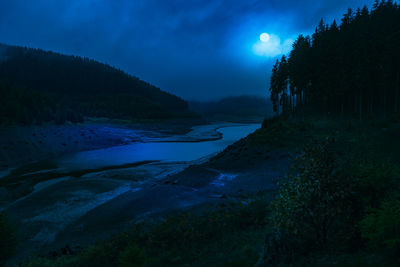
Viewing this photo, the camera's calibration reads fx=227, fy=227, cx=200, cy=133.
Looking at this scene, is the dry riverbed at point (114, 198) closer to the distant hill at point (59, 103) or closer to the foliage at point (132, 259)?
the foliage at point (132, 259)

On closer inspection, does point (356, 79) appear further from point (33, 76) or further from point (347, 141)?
point (33, 76)

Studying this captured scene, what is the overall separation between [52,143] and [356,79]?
67440 mm

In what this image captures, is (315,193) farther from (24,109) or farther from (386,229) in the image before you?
(24,109)

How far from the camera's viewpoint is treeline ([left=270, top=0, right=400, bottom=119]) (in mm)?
40969

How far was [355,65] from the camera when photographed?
4228 centimetres

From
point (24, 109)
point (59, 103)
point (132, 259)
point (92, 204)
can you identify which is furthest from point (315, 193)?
point (59, 103)

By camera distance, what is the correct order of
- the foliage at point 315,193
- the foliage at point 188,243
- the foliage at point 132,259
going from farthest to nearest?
the foliage at point 188,243, the foliage at point 132,259, the foliage at point 315,193

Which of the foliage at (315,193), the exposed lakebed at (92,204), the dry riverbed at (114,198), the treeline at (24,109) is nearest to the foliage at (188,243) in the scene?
the foliage at (315,193)

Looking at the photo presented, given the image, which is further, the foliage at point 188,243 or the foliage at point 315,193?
the foliage at point 188,243

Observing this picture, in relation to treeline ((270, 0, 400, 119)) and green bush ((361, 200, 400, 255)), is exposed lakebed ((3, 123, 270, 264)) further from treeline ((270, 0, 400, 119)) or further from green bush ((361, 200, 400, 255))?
treeline ((270, 0, 400, 119))

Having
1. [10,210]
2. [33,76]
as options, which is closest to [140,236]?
[10,210]

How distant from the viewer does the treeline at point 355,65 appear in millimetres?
40969

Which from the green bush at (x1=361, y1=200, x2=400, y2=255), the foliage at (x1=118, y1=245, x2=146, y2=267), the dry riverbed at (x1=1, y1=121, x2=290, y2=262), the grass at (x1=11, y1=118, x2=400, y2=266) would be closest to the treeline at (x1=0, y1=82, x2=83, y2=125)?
the dry riverbed at (x1=1, y1=121, x2=290, y2=262)

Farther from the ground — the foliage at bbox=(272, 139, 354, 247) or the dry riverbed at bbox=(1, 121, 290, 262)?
the foliage at bbox=(272, 139, 354, 247)
